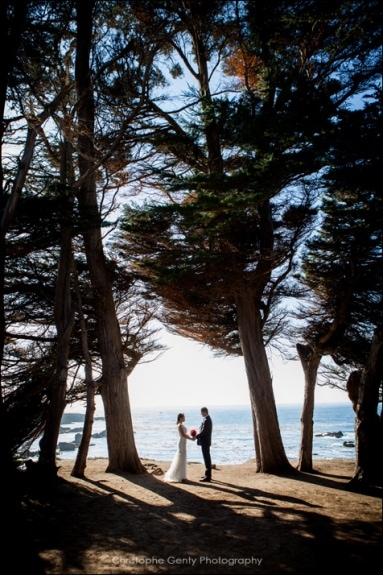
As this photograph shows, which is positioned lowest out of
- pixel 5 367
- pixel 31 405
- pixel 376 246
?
pixel 31 405

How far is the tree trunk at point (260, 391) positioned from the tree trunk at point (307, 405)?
0.82 metres

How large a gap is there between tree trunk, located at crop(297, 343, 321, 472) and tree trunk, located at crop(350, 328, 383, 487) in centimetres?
276

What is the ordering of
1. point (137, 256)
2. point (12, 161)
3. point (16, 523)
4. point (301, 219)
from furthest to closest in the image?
point (137, 256) → point (301, 219) → point (12, 161) → point (16, 523)

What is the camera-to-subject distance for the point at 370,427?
671cm

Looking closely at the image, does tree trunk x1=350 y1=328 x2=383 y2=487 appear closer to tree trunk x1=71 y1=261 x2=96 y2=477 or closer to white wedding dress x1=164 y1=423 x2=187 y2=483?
white wedding dress x1=164 y1=423 x2=187 y2=483

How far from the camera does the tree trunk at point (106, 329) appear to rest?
888cm

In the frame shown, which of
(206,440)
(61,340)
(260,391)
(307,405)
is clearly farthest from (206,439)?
(61,340)

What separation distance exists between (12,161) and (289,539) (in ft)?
26.7

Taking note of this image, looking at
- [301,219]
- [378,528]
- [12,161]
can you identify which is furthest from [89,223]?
[378,528]

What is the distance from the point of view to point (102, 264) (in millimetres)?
9891

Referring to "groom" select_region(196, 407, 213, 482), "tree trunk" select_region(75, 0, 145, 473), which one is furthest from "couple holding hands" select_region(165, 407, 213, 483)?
"tree trunk" select_region(75, 0, 145, 473)

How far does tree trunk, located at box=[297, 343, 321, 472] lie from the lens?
923cm

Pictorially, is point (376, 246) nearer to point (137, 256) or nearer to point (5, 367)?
point (137, 256)

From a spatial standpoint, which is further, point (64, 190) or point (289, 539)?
point (64, 190)
